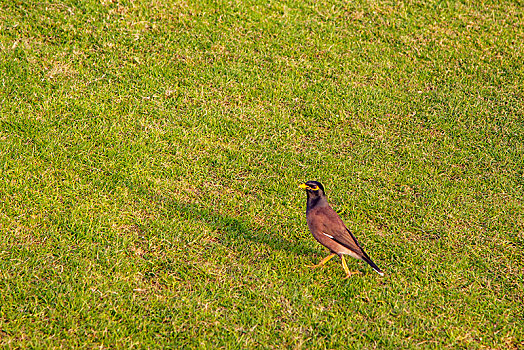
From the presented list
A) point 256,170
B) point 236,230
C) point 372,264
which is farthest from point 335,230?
point 256,170

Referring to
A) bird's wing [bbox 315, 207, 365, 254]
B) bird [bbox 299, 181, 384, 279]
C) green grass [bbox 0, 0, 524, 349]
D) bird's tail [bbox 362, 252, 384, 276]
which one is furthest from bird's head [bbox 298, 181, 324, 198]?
bird's tail [bbox 362, 252, 384, 276]

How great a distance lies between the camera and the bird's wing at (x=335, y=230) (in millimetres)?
6898

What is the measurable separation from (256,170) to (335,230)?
2.15m

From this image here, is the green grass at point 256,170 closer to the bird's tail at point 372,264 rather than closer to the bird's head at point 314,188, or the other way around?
the bird's tail at point 372,264

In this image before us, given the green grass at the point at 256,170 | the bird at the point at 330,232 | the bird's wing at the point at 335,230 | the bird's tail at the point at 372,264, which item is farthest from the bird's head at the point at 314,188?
the bird's tail at the point at 372,264

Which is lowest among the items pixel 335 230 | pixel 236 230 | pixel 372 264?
pixel 236 230

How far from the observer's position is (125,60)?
10.4m

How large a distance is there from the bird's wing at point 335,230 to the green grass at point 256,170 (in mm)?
508

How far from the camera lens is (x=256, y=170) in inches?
343

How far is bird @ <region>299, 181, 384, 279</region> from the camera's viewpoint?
22.6 feet

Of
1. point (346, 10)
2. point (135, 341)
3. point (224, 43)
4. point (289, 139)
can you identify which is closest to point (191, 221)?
point (135, 341)

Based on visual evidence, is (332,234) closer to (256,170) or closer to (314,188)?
(314,188)

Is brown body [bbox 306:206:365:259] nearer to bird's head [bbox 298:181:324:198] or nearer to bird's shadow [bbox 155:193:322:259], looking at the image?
bird's head [bbox 298:181:324:198]

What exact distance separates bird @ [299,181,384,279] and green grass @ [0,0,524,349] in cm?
38
